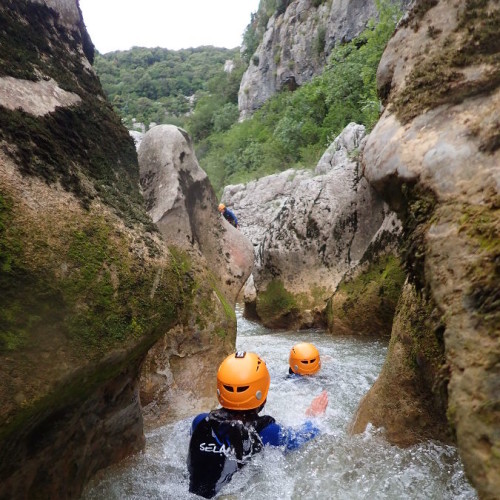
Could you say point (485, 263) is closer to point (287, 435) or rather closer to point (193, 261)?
point (287, 435)

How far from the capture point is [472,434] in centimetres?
164

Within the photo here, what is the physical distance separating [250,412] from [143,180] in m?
4.69

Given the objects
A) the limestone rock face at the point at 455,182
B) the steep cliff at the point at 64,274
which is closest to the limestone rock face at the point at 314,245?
the limestone rock face at the point at 455,182

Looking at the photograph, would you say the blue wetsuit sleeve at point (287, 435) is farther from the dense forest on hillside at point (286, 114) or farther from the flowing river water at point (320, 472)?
the dense forest on hillside at point (286, 114)

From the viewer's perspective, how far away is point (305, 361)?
585 centimetres

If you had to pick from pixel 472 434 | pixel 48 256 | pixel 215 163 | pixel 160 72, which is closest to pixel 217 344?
pixel 48 256

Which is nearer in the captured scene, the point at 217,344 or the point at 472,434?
the point at 472,434

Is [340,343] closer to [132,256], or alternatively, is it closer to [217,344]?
[217,344]

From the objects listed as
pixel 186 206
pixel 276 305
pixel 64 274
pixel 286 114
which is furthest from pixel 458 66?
pixel 286 114

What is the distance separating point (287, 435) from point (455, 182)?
86.8 inches

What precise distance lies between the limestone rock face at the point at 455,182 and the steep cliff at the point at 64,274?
1.73 meters

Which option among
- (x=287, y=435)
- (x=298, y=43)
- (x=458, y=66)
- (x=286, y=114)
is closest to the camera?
(x=458, y=66)

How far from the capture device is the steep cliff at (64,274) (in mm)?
2145

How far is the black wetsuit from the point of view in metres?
3.08
